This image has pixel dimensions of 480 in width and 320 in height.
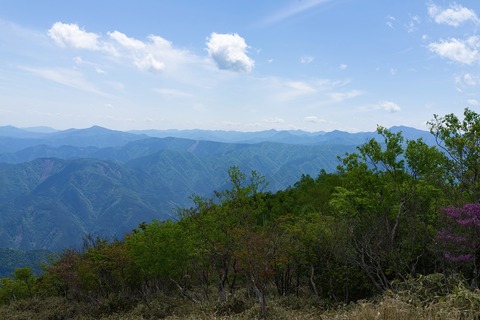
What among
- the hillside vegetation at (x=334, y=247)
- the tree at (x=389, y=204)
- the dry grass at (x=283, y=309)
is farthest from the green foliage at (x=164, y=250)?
the tree at (x=389, y=204)

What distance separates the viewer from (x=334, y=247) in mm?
29188

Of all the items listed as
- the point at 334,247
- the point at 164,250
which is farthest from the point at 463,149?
the point at 164,250

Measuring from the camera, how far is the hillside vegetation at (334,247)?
65.4ft

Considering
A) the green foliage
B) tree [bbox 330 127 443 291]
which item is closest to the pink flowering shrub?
tree [bbox 330 127 443 291]

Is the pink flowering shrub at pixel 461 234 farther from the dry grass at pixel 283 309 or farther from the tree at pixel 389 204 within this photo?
the tree at pixel 389 204

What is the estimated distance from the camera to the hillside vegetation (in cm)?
1994

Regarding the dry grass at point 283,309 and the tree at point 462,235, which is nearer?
the dry grass at point 283,309

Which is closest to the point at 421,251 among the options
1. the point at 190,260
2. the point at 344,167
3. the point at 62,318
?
the point at 344,167

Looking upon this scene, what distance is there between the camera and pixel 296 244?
3066 cm

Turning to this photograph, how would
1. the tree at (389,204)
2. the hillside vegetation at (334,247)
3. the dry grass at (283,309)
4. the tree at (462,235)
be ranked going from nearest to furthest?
the dry grass at (283,309) < the tree at (462,235) < the hillside vegetation at (334,247) < the tree at (389,204)

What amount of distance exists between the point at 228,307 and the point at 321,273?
1047cm

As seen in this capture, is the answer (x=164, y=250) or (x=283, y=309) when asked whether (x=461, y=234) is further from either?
(x=164, y=250)

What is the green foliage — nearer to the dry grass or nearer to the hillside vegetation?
the hillside vegetation

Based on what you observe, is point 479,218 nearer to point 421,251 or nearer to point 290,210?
point 421,251
